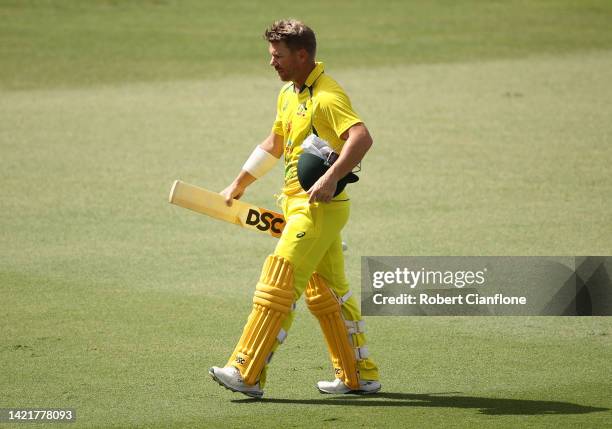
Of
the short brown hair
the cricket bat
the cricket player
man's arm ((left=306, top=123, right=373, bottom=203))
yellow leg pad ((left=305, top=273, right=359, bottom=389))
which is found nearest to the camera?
man's arm ((left=306, top=123, right=373, bottom=203))

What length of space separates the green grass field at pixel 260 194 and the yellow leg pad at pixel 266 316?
23 centimetres

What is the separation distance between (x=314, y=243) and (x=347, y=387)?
34.0 inches

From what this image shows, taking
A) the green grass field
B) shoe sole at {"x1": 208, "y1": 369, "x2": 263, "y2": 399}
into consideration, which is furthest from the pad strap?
shoe sole at {"x1": 208, "y1": 369, "x2": 263, "y2": 399}

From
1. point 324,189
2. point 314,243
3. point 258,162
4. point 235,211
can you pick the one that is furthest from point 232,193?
point 324,189

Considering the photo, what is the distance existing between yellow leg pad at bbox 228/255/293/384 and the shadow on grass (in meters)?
0.23

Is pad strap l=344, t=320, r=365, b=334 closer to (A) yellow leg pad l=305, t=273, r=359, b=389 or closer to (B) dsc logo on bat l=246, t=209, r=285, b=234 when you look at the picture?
(A) yellow leg pad l=305, t=273, r=359, b=389

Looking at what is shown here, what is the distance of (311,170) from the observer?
6812 millimetres

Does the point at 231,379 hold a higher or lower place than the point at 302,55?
lower

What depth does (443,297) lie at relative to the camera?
9.14 meters

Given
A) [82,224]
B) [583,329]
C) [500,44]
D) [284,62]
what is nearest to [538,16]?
[500,44]

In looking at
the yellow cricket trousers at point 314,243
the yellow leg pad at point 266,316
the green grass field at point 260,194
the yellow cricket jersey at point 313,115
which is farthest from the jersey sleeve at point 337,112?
the green grass field at point 260,194

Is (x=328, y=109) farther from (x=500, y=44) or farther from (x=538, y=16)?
(x=538, y=16)

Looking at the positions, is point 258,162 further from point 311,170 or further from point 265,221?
point 311,170

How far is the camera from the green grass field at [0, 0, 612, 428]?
717cm
